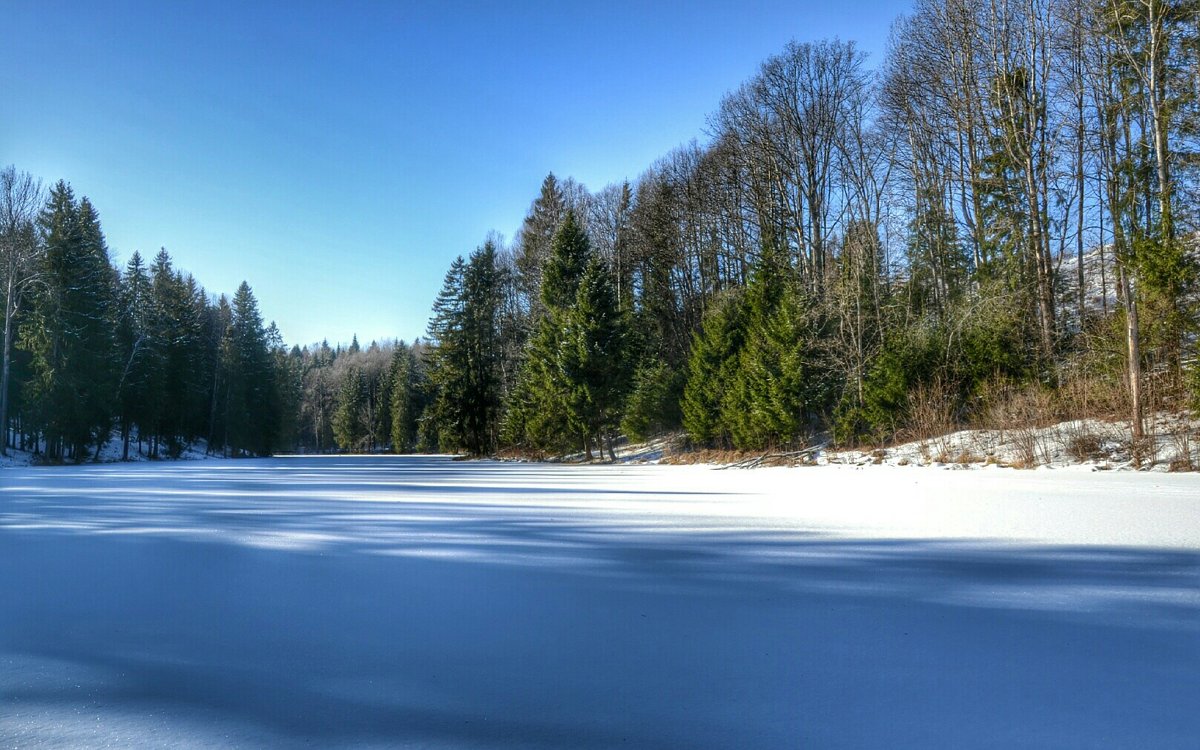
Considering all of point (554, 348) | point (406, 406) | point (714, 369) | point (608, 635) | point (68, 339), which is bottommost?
point (608, 635)

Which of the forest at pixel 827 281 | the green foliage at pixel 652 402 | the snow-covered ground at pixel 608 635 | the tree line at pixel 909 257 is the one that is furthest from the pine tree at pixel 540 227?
the snow-covered ground at pixel 608 635

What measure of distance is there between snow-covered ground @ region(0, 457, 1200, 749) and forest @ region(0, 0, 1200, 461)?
1048 cm

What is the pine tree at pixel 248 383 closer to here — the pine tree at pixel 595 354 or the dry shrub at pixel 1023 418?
the pine tree at pixel 595 354

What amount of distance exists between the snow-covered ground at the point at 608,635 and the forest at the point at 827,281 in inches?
412

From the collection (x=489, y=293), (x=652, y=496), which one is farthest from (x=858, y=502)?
(x=489, y=293)

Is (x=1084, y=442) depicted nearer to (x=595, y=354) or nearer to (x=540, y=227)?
(x=595, y=354)

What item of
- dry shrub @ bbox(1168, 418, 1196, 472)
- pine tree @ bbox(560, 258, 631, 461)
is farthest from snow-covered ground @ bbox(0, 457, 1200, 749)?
pine tree @ bbox(560, 258, 631, 461)

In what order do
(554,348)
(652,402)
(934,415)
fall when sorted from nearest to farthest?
1. (934,415)
2. (652,402)
3. (554,348)

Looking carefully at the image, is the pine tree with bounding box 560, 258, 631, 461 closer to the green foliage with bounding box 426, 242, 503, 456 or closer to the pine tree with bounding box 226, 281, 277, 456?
the green foliage with bounding box 426, 242, 503, 456

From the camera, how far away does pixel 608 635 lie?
8.66ft

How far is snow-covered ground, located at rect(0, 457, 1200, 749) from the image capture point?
186cm

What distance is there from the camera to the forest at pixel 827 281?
519 inches

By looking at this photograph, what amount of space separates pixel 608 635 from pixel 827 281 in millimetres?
18611

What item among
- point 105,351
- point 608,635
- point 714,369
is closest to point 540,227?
point 714,369
